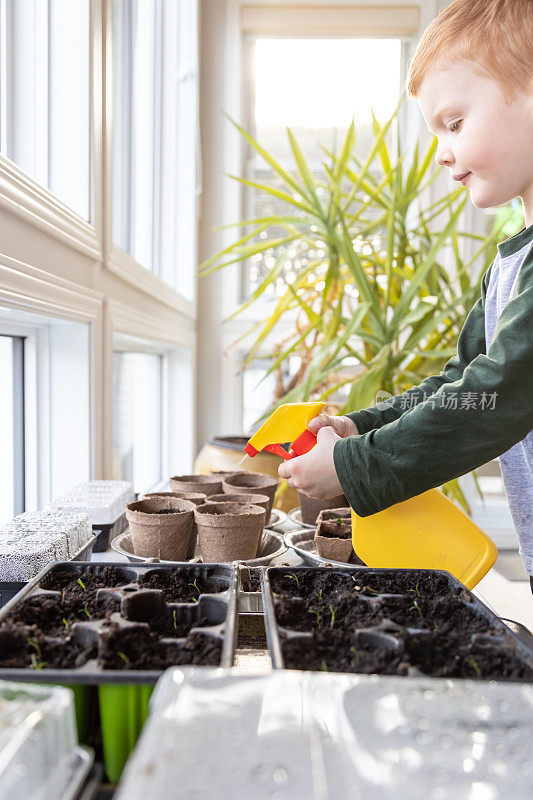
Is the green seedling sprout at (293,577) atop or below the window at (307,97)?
below

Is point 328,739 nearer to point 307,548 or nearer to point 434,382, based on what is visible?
point 307,548

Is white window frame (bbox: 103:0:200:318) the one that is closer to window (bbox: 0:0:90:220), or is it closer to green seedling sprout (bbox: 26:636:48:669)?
window (bbox: 0:0:90:220)

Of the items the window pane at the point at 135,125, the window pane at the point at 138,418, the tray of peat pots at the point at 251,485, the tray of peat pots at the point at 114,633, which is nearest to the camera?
the tray of peat pots at the point at 114,633

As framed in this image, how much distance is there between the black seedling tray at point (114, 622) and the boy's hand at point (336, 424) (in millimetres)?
244

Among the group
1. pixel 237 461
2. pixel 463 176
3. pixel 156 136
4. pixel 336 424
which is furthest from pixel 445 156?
pixel 156 136

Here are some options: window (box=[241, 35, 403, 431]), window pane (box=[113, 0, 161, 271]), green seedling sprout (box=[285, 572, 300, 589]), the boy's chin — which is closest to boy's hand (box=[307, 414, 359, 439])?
green seedling sprout (box=[285, 572, 300, 589])

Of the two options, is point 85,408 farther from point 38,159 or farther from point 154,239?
point 154,239

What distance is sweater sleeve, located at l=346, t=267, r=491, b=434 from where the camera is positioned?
1.07m

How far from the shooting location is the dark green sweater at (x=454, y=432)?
77cm

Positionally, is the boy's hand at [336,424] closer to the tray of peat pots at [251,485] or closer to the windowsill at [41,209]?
the tray of peat pots at [251,485]

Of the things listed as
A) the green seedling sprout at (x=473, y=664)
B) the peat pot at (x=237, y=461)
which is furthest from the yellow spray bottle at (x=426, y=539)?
the peat pot at (x=237, y=461)

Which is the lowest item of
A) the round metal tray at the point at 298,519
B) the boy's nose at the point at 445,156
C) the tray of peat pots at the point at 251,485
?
the round metal tray at the point at 298,519

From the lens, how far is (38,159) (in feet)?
4.41

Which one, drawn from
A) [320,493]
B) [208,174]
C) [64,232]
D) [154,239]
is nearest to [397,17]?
[208,174]
